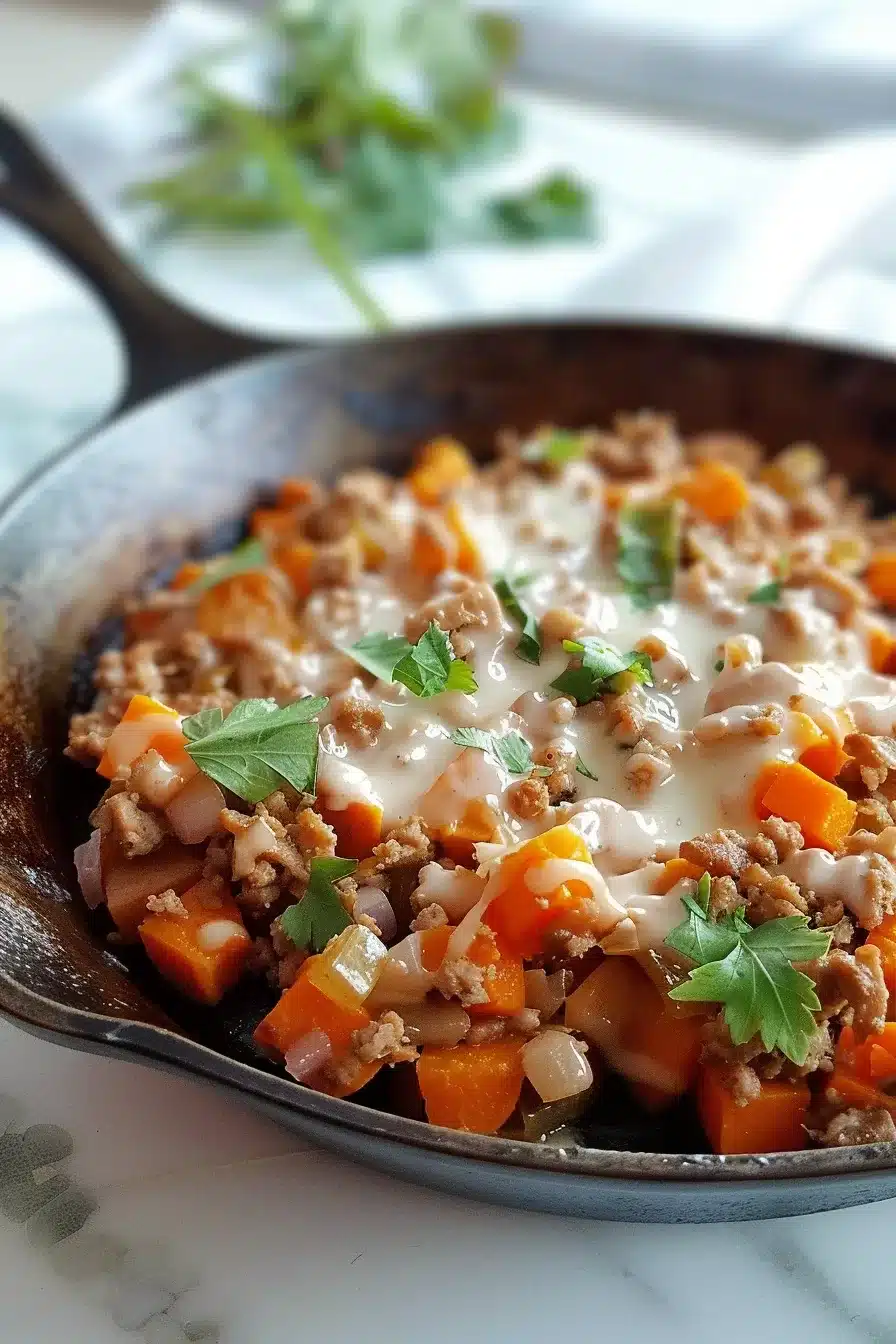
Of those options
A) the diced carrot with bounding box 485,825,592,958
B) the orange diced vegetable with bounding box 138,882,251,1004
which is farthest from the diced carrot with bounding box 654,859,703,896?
the orange diced vegetable with bounding box 138,882,251,1004

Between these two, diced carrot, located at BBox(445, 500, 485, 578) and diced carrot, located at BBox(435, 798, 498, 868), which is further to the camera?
diced carrot, located at BBox(445, 500, 485, 578)

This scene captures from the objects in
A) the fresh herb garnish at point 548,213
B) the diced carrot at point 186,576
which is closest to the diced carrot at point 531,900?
the diced carrot at point 186,576

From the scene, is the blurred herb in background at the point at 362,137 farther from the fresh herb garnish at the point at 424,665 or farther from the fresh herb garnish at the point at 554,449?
the fresh herb garnish at the point at 424,665

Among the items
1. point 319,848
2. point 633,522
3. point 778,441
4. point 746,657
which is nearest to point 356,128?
point 778,441

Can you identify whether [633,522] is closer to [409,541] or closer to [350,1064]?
[409,541]

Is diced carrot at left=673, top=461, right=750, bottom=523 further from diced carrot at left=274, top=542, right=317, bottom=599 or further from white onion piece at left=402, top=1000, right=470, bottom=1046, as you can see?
white onion piece at left=402, top=1000, right=470, bottom=1046

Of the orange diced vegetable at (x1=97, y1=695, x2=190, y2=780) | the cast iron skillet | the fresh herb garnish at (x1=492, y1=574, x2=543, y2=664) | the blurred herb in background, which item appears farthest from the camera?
the blurred herb in background
